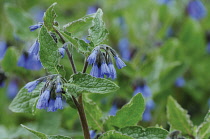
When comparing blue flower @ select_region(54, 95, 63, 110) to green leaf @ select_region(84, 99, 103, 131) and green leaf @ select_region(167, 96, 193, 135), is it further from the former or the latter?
green leaf @ select_region(167, 96, 193, 135)

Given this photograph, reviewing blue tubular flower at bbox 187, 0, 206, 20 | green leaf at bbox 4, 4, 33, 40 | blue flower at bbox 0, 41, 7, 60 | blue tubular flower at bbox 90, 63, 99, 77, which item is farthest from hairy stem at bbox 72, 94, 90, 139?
blue tubular flower at bbox 187, 0, 206, 20

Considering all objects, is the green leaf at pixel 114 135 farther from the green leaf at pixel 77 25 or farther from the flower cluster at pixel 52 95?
the green leaf at pixel 77 25

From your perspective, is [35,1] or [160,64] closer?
[160,64]

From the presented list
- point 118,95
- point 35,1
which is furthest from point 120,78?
point 35,1

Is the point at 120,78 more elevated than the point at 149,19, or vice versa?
the point at 149,19

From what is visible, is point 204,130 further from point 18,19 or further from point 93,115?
point 18,19

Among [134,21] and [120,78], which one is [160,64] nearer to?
[120,78]

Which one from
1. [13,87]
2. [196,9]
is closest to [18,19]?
[13,87]
